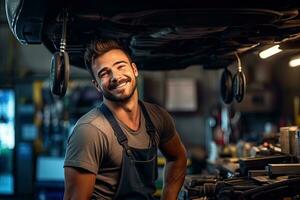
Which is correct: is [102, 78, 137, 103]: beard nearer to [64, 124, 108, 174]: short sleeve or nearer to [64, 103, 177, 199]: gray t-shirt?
[64, 103, 177, 199]: gray t-shirt

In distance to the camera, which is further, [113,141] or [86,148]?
[113,141]

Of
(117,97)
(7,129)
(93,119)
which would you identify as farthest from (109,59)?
(7,129)

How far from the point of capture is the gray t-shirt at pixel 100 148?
1841mm

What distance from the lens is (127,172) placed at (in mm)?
1944

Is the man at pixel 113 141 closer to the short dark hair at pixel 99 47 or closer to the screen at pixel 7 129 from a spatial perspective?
the short dark hair at pixel 99 47

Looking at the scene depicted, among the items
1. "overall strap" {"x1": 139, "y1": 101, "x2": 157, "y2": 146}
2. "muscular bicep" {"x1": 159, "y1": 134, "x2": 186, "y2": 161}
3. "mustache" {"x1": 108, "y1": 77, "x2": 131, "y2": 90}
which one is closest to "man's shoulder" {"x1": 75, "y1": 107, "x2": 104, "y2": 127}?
"mustache" {"x1": 108, "y1": 77, "x2": 131, "y2": 90}

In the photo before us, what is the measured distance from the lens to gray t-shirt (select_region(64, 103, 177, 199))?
1841 millimetres

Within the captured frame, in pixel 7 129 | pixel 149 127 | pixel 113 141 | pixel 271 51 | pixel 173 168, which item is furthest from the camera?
pixel 7 129

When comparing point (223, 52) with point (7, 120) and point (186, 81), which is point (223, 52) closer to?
point (186, 81)

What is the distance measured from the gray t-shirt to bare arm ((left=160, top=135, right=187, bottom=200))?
0.27 metres

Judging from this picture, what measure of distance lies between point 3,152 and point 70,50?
4.77 m

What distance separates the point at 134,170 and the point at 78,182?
28cm

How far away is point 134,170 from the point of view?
1967mm

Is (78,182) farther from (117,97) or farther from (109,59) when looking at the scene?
(109,59)
